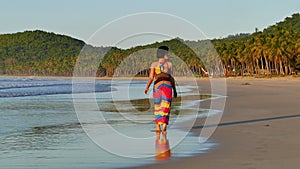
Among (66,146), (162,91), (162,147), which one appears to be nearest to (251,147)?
(162,147)

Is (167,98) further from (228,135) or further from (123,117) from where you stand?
(123,117)

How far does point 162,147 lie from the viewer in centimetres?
921

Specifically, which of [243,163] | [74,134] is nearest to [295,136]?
[243,163]

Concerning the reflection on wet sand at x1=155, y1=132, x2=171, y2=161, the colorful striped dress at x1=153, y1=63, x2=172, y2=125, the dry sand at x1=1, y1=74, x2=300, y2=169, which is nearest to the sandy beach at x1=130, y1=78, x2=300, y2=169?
the dry sand at x1=1, y1=74, x2=300, y2=169

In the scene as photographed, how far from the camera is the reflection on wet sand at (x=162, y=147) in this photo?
8047 mm

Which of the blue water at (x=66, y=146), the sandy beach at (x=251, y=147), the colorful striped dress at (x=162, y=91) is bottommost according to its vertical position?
the sandy beach at (x=251, y=147)

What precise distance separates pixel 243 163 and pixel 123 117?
30.3 ft

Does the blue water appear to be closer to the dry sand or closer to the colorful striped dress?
the dry sand

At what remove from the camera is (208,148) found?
29.5 ft

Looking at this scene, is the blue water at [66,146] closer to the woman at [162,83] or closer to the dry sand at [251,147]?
the dry sand at [251,147]

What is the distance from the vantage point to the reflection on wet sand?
8.05 meters

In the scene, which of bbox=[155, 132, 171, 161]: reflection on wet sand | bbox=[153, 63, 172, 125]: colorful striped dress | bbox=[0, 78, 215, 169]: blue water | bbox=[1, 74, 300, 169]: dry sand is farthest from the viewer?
bbox=[153, 63, 172, 125]: colorful striped dress

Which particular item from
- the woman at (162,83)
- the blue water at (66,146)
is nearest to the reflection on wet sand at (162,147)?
the blue water at (66,146)

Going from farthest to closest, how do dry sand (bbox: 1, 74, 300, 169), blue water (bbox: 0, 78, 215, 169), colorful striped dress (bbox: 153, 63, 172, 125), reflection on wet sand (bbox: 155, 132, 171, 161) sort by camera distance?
1. colorful striped dress (bbox: 153, 63, 172, 125)
2. reflection on wet sand (bbox: 155, 132, 171, 161)
3. blue water (bbox: 0, 78, 215, 169)
4. dry sand (bbox: 1, 74, 300, 169)
